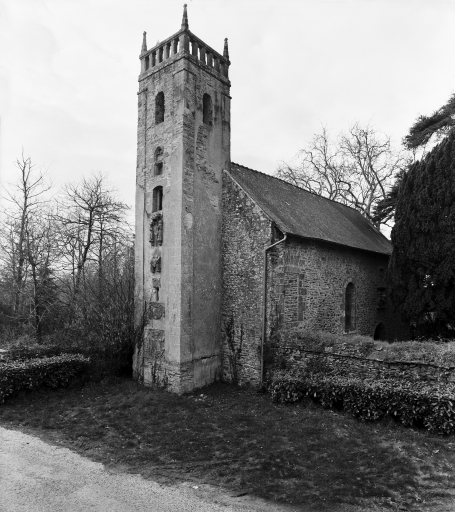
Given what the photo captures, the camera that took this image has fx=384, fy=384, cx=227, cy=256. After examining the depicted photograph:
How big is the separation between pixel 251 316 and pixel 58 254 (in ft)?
43.3

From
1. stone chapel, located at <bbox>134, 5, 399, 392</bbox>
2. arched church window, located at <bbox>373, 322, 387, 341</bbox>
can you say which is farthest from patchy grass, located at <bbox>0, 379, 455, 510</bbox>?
arched church window, located at <bbox>373, 322, 387, 341</bbox>

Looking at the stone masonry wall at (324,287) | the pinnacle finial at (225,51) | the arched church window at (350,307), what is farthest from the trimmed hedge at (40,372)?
the pinnacle finial at (225,51)

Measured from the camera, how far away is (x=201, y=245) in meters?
13.9

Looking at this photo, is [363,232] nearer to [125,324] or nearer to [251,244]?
[251,244]

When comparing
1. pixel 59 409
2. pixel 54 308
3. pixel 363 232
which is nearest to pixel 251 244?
pixel 59 409

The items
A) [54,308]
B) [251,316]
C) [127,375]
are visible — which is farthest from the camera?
[54,308]

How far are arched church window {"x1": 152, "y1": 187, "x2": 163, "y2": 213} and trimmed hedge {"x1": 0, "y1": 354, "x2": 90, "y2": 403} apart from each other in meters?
6.12

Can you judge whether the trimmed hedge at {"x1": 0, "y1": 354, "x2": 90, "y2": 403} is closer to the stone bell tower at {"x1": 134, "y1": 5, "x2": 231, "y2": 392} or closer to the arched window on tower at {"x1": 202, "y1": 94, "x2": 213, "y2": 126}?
the stone bell tower at {"x1": 134, "y1": 5, "x2": 231, "y2": 392}

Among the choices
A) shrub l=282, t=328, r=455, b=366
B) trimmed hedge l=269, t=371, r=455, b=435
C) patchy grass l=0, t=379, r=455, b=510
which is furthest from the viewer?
shrub l=282, t=328, r=455, b=366

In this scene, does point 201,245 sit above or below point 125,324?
above

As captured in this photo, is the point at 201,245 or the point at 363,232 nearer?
the point at 201,245

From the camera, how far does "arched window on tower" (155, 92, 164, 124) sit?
14508 millimetres

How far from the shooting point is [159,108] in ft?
48.0

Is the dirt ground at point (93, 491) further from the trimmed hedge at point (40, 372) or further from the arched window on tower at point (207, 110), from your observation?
the arched window on tower at point (207, 110)
